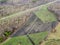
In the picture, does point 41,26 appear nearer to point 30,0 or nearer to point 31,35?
point 31,35

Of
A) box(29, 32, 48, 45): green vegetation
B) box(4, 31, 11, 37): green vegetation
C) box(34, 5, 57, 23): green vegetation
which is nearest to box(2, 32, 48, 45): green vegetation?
box(29, 32, 48, 45): green vegetation

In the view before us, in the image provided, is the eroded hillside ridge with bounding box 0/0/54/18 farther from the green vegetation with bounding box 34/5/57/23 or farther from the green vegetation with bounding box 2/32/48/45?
the green vegetation with bounding box 2/32/48/45

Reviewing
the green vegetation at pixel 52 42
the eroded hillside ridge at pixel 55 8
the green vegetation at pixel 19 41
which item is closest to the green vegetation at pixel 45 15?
the eroded hillside ridge at pixel 55 8

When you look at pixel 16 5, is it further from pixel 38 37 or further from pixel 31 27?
pixel 38 37

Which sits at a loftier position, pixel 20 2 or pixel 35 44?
pixel 20 2

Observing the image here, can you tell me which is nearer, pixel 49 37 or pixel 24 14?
pixel 49 37

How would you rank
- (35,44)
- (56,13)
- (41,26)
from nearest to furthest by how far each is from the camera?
1. (35,44)
2. (41,26)
3. (56,13)

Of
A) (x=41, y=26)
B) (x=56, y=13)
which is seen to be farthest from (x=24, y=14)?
(x=56, y=13)

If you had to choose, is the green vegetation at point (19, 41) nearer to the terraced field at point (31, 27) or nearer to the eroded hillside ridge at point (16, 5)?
the terraced field at point (31, 27)
